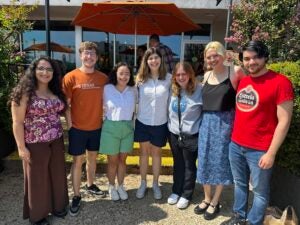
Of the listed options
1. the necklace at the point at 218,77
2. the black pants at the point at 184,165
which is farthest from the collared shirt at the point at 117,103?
the necklace at the point at 218,77

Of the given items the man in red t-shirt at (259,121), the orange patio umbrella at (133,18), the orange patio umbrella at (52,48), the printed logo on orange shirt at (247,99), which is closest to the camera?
→ the man in red t-shirt at (259,121)

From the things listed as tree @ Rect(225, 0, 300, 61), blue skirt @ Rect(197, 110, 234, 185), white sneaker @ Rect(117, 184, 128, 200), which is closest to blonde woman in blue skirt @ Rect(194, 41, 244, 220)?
blue skirt @ Rect(197, 110, 234, 185)

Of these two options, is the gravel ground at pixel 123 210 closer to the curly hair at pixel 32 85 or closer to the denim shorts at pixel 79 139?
the denim shorts at pixel 79 139

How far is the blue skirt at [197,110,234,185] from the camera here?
352cm

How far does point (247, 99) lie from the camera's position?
10.1 ft

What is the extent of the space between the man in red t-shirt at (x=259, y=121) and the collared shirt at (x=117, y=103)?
1.27 meters

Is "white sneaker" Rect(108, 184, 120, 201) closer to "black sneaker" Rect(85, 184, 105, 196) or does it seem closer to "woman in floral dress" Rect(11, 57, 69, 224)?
"black sneaker" Rect(85, 184, 105, 196)

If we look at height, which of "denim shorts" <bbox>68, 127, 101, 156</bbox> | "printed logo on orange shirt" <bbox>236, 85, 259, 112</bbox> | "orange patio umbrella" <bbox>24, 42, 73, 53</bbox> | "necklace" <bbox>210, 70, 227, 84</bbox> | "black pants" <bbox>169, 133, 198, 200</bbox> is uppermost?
"orange patio umbrella" <bbox>24, 42, 73, 53</bbox>

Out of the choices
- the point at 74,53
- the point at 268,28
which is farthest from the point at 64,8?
the point at 268,28

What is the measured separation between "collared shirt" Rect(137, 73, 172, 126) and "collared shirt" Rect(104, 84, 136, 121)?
0.15 metres

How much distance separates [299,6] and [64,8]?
7904 mm

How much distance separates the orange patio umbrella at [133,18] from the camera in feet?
15.8

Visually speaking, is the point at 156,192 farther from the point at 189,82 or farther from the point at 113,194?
the point at 189,82

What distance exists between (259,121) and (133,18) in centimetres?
378
